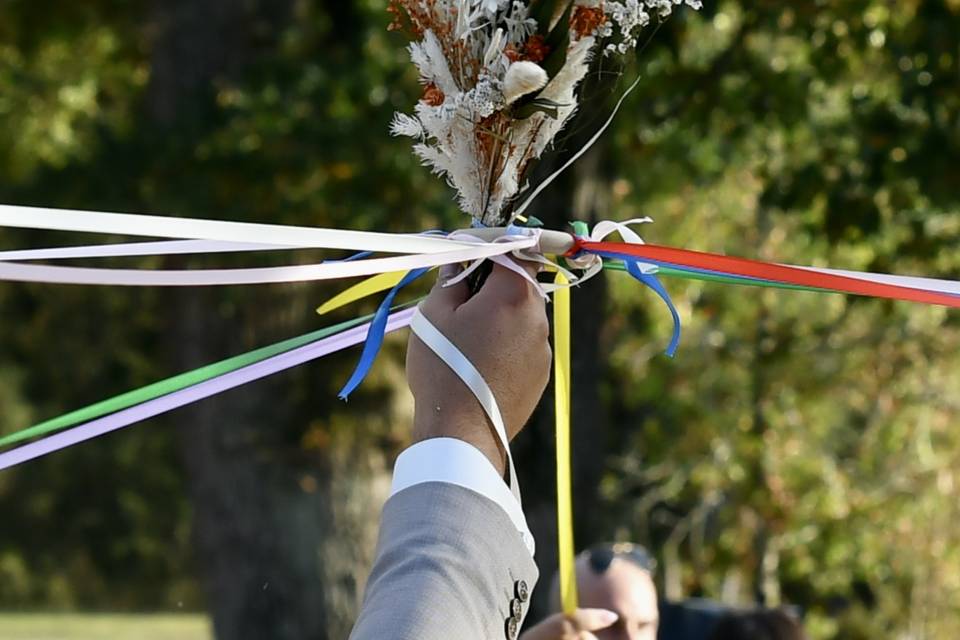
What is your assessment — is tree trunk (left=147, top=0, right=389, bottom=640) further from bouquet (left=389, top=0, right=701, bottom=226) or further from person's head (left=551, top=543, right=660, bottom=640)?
bouquet (left=389, top=0, right=701, bottom=226)

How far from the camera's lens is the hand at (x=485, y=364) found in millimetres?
1641

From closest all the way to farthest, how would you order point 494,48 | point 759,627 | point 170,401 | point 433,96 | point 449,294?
point 449,294, point 494,48, point 433,96, point 170,401, point 759,627

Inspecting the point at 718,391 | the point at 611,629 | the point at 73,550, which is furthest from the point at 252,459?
the point at 73,550

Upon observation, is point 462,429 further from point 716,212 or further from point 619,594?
point 716,212

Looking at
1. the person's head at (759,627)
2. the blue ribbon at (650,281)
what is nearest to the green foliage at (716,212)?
the person's head at (759,627)

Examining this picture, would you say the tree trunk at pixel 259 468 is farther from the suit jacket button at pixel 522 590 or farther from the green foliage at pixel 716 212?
the suit jacket button at pixel 522 590

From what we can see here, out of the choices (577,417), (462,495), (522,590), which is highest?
(462,495)

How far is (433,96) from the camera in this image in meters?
2.01

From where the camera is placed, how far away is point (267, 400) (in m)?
9.96

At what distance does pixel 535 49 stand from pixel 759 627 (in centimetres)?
377

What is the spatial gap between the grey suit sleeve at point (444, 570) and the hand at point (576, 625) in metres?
1.30

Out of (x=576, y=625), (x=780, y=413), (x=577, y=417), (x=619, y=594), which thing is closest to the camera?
(x=576, y=625)

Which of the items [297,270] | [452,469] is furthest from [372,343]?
[452,469]

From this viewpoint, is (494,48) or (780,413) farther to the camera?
(780,413)
